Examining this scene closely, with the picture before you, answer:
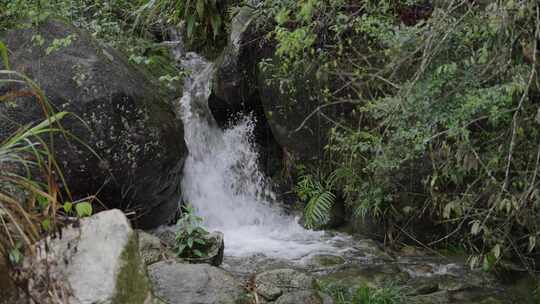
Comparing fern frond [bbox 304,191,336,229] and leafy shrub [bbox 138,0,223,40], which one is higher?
leafy shrub [bbox 138,0,223,40]

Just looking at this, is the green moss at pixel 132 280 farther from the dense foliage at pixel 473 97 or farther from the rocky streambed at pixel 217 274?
the dense foliage at pixel 473 97

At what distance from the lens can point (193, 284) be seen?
13.0 ft

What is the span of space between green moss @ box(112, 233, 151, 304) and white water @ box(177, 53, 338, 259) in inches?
181

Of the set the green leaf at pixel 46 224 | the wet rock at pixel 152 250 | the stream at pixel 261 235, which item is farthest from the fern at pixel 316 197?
the green leaf at pixel 46 224

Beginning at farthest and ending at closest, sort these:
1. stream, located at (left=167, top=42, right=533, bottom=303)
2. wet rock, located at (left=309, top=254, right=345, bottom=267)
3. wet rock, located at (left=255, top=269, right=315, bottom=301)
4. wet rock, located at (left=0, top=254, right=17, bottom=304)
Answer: wet rock, located at (left=309, top=254, right=345, bottom=267), stream, located at (left=167, top=42, right=533, bottom=303), wet rock, located at (left=255, top=269, right=315, bottom=301), wet rock, located at (left=0, top=254, right=17, bottom=304)

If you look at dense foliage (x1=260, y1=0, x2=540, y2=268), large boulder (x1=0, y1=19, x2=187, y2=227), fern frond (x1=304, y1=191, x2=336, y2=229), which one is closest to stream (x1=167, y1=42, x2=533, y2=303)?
fern frond (x1=304, y1=191, x2=336, y2=229)

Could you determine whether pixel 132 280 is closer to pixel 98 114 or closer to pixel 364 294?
pixel 364 294

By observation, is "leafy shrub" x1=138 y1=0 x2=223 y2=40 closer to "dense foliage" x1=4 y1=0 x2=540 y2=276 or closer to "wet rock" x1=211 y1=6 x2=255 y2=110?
"wet rock" x1=211 y1=6 x2=255 y2=110

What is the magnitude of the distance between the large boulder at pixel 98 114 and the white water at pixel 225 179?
43.7 inches

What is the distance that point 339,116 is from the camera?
276 inches

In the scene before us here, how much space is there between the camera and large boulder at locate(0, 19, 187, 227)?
241 inches

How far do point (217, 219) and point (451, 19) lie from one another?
5117 mm

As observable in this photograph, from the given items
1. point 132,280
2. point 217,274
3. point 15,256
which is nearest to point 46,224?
point 15,256

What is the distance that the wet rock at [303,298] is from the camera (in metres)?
4.23
